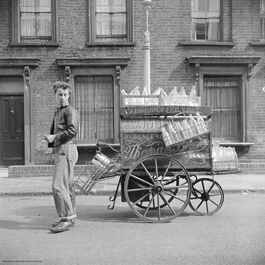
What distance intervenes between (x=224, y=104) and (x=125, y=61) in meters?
3.53

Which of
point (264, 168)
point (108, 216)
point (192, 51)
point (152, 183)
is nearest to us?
point (152, 183)

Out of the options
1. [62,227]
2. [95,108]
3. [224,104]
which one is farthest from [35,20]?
[62,227]

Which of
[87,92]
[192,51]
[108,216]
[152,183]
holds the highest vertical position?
[192,51]

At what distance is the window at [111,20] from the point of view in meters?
15.7

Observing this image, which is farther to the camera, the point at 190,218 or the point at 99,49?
the point at 99,49

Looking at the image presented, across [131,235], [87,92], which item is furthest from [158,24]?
[131,235]

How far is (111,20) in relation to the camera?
51.8 feet

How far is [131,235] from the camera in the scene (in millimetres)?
6375

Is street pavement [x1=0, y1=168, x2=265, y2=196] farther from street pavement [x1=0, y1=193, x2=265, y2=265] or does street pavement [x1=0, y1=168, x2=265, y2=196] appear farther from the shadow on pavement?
street pavement [x1=0, y1=193, x2=265, y2=265]

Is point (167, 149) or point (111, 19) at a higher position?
point (111, 19)

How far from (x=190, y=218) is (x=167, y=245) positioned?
5.83ft

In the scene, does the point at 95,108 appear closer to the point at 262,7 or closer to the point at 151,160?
the point at 262,7

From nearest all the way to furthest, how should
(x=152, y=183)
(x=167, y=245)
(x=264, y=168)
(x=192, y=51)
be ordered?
1. (x=167, y=245)
2. (x=152, y=183)
3. (x=264, y=168)
4. (x=192, y=51)

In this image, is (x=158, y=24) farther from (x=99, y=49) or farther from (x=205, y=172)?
(x=205, y=172)
